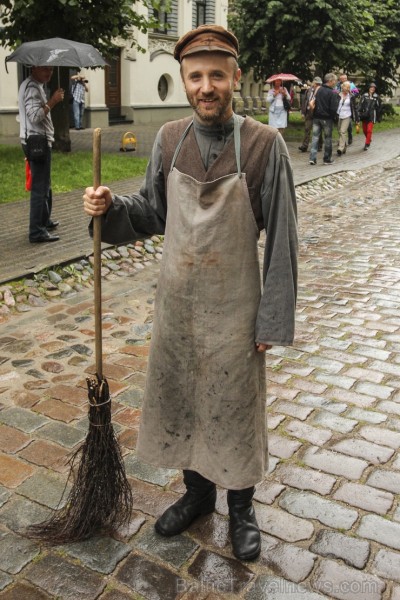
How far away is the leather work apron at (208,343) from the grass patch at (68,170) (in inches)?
312

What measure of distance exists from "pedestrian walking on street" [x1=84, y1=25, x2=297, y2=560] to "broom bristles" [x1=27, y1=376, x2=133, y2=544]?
19 cm

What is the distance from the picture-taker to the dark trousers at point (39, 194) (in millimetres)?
7859

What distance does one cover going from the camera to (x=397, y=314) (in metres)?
6.29

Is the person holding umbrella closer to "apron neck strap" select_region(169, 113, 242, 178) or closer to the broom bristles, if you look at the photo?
the broom bristles

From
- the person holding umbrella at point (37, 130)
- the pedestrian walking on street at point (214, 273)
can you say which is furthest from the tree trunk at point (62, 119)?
the pedestrian walking on street at point (214, 273)

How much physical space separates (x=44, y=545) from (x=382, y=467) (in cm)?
185

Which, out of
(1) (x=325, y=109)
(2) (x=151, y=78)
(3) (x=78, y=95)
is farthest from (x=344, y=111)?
(2) (x=151, y=78)

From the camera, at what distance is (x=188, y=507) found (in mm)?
3225

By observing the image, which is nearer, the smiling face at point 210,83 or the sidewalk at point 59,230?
the smiling face at point 210,83

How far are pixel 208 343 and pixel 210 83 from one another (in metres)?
1.06

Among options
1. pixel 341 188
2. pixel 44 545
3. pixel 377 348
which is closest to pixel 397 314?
pixel 377 348

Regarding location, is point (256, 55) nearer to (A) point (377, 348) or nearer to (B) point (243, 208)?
(A) point (377, 348)

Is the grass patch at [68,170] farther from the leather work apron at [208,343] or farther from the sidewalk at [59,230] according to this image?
the leather work apron at [208,343]

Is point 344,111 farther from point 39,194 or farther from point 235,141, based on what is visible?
point 235,141
